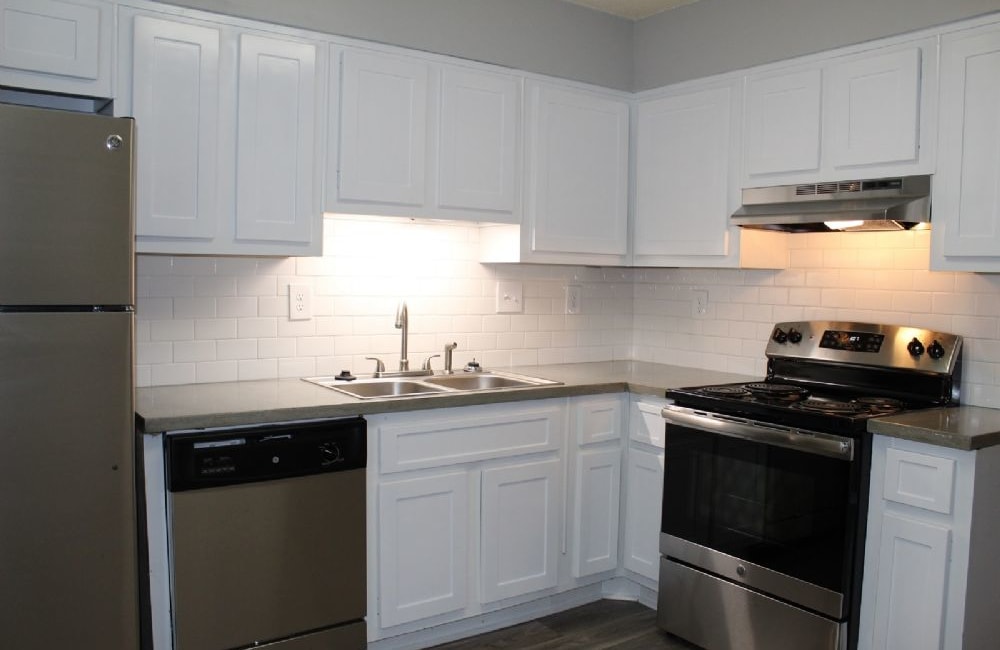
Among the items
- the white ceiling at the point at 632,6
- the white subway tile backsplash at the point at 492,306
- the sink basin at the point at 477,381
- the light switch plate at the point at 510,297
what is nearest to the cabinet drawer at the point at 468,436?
the sink basin at the point at 477,381

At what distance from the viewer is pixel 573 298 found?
411cm

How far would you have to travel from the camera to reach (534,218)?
11.6 feet

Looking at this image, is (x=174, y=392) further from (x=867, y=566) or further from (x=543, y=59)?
(x=867, y=566)

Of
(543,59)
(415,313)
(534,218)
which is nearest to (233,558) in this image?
(415,313)

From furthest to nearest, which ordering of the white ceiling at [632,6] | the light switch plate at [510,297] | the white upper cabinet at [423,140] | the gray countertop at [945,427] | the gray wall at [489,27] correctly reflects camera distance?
1. the light switch plate at [510,297]
2. the white ceiling at [632,6]
3. the white upper cabinet at [423,140]
4. the gray wall at [489,27]
5. the gray countertop at [945,427]

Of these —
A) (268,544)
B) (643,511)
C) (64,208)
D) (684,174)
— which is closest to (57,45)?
(64,208)

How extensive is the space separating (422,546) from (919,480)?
5.19ft

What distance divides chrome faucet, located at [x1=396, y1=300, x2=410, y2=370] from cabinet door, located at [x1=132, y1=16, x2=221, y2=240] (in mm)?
863

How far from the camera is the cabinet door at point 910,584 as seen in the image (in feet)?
8.12

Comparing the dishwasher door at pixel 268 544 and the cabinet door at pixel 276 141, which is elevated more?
the cabinet door at pixel 276 141

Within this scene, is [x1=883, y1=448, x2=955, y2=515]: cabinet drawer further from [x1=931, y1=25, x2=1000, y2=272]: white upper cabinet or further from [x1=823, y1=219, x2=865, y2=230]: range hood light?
[x1=823, y1=219, x2=865, y2=230]: range hood light

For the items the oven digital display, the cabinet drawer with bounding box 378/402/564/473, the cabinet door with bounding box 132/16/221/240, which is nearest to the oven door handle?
the cabinet drawer with bounding box 378/402/564/473

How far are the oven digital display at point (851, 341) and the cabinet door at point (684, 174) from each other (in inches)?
20.7

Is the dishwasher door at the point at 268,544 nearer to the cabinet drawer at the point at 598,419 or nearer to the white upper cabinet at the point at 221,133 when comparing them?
the white upper cabinet at the point at 221,133
